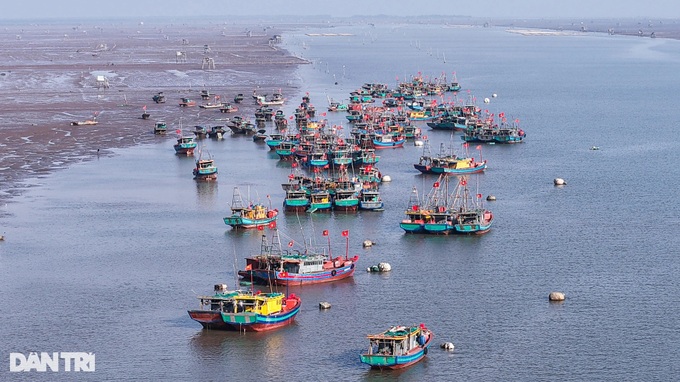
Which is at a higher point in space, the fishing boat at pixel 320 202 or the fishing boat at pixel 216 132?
the fishing boat at pixel 216 132

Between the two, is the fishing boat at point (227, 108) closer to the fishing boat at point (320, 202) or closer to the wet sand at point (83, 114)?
the wet sand at point (83, 114)

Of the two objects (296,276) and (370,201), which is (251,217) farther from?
(296,276)

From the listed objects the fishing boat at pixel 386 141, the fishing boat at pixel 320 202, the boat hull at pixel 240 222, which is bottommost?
the boat hull at pixel 240 222

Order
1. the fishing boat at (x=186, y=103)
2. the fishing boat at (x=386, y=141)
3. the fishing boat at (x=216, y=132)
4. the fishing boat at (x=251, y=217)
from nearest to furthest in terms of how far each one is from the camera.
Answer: the fishing boat at (x=251, y=217) → the fishing boat at (x=386, y=141) → the fishing boat at (x=216, y=132) → the fishing boat at (x=186, y=103)

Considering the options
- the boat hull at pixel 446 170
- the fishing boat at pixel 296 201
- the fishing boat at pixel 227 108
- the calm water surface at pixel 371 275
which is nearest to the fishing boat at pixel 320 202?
the fishing boat at pixel 296 201

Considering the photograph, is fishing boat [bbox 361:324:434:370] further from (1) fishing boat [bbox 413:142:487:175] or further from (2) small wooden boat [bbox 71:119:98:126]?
(2) small wooden boat [bbox 71:119:98:126]

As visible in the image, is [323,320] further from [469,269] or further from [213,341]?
[469,269]

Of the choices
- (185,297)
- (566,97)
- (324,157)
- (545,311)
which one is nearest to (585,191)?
(324,157)
